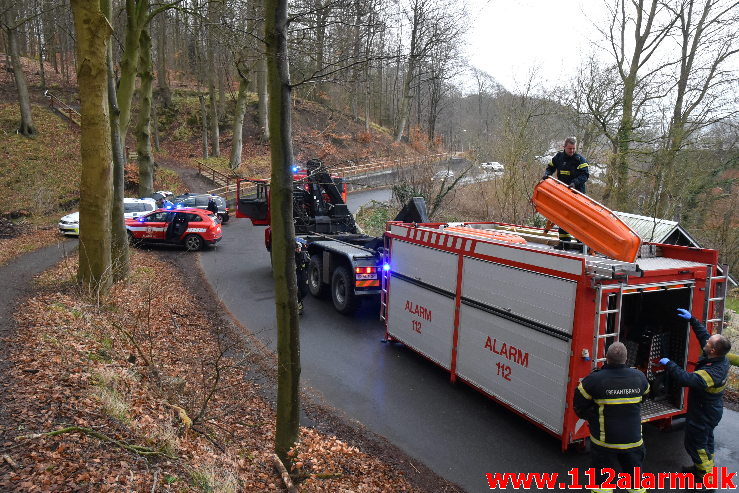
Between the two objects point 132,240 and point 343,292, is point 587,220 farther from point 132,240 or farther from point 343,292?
point 132,240

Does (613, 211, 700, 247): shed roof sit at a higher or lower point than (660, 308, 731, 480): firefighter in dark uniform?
higher

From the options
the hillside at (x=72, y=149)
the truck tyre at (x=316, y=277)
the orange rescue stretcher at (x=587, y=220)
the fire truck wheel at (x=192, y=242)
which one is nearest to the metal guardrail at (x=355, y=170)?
the hillside at (x=72, y=149)

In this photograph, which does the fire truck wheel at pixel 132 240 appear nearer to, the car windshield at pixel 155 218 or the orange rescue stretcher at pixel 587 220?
the car windshield at pixel 155 218

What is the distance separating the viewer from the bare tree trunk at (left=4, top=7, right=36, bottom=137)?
25000 mm

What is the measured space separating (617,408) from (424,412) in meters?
2.88

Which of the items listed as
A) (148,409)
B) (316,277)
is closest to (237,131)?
(316,277)

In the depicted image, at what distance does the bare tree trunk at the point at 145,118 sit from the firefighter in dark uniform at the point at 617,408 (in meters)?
17.7

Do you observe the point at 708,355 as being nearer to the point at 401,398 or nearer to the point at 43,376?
the point at 401,398

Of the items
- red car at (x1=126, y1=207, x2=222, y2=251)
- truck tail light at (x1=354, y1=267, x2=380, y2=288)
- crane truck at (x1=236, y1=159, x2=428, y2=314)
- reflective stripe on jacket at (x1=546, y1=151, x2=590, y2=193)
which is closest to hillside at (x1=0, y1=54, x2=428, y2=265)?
red car at (x1=126, y1=207, x2=222, y2=251)

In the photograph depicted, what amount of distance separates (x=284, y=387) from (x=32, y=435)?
208 cm

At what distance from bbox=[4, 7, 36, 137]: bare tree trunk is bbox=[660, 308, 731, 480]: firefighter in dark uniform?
2939cm

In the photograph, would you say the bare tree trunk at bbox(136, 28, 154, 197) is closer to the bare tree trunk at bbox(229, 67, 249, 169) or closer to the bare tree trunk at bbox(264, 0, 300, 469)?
the bare tree trunk at bbox(229, 67, 249, 169)

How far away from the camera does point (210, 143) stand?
3834 cm

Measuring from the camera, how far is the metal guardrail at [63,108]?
109ft
